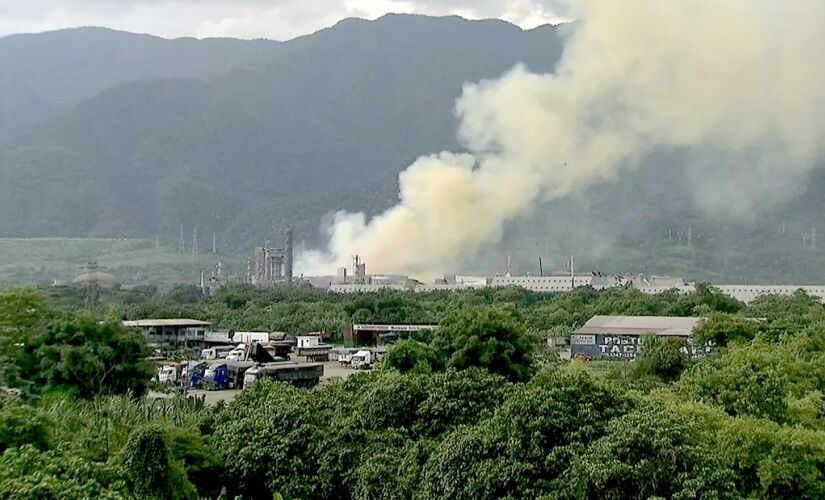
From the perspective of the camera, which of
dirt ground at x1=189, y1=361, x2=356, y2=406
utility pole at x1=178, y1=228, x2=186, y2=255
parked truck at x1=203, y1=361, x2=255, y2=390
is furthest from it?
utility pole at x1=178, y1=228, x2=186, y2=255

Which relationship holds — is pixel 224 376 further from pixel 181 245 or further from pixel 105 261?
pixel 181 245

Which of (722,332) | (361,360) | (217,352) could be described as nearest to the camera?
(722,332)

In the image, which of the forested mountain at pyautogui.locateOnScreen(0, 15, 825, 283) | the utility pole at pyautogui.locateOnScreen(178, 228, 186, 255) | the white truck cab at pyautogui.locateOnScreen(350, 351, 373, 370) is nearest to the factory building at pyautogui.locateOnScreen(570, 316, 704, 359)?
the white truck cab at pyautogui.locateOnScreen(350, 351, 373, 370)

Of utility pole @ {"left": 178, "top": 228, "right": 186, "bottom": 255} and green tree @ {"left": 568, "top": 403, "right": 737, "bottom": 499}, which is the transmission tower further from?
green tree @ {"left": 568, "top": 403, "right": 737, "bottom": 499}

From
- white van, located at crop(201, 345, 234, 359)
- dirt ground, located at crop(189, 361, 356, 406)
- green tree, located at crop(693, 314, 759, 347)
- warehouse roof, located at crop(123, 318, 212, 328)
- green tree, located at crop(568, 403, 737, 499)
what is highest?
warehouse roof, located at crop(123, 318, 212, 328)

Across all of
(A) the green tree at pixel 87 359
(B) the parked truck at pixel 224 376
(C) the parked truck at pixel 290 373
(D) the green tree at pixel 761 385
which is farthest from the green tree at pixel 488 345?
(B) the parked truck at pixel 224 376

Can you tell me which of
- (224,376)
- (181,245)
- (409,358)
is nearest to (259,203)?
(181,245)

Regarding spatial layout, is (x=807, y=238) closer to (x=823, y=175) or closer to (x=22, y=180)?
(x=823, y=175)
